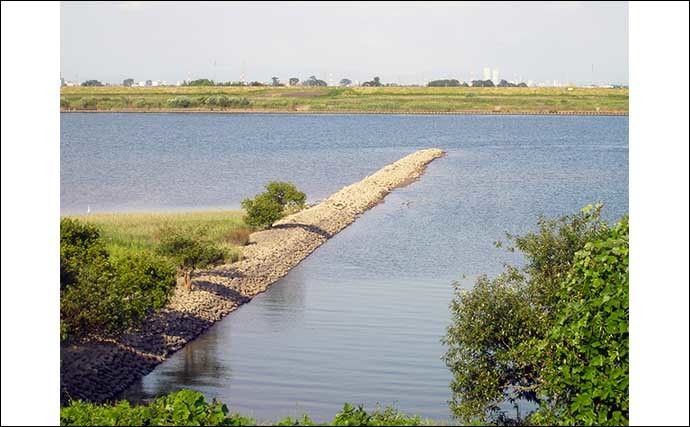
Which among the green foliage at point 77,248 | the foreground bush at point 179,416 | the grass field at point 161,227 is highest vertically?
the green foliage at point 77,248

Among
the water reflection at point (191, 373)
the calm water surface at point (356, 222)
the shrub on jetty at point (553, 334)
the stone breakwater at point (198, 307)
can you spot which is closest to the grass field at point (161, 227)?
the stone breakwater at point (198, 307)

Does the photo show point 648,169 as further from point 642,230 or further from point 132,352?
point 132,352

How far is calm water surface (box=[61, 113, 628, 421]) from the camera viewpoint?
57.3 ft

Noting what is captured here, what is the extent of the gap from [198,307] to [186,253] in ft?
5.15

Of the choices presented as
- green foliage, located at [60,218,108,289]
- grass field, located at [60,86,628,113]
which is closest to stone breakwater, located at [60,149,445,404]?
green foliage, located at [60,218,108,289]

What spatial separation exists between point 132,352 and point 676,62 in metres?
12.6

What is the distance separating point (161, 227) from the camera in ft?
107

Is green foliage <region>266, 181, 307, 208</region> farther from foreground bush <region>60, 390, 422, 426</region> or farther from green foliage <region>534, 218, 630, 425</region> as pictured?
foreground bush <region>60, 390, 422, 426</region>

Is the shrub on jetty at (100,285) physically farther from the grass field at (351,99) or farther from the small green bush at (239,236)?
the grass field at (351,99)

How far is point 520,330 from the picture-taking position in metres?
13.5

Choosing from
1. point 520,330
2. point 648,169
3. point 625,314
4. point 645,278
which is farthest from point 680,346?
point 520,330

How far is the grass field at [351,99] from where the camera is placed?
14562 centimetres

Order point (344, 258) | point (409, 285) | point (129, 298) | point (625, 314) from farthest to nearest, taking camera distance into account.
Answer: point (344, 258), point (409, 285), point (129, 298), point (625, 314)

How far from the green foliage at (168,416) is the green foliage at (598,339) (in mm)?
2783
